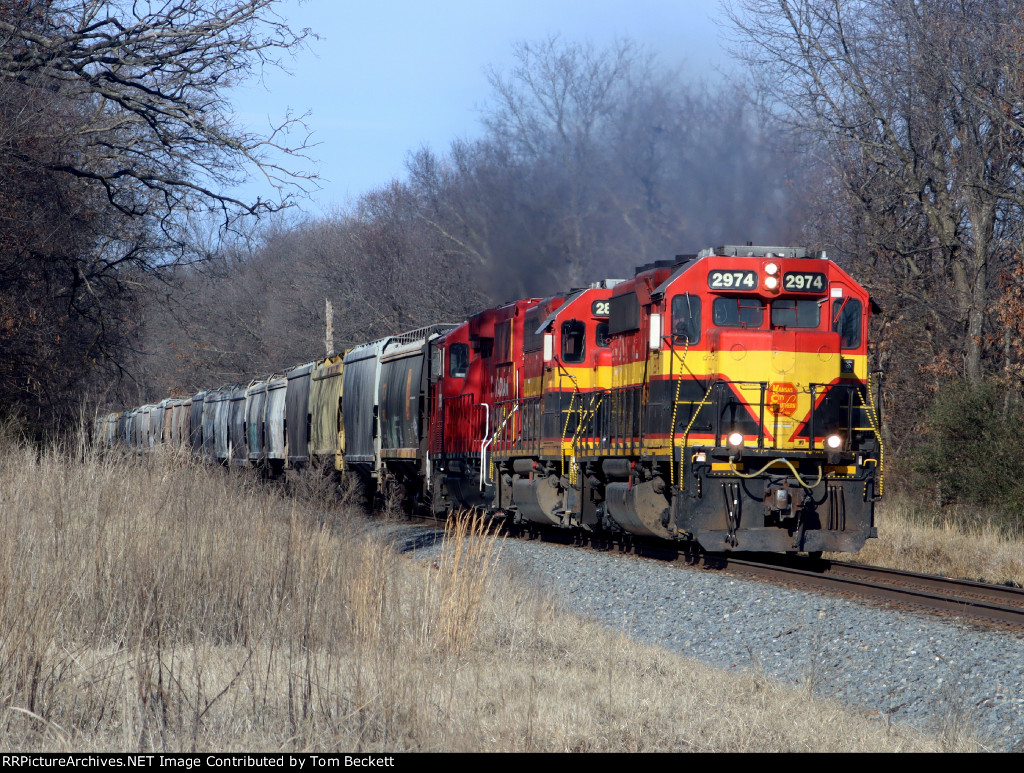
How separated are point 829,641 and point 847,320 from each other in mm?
4960

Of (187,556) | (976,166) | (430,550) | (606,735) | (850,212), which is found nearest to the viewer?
(606,735)

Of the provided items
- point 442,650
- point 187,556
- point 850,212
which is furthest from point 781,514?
point 850,212

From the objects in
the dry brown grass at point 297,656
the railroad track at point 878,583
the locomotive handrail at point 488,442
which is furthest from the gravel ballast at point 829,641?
the locomotive handrail at point 488,442

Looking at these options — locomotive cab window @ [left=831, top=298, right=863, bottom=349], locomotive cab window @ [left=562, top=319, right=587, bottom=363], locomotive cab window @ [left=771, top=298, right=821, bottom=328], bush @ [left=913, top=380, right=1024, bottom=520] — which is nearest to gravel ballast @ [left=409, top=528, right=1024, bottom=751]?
locomotive cab window @ [left=771, top=298, right=821, bottom=328]

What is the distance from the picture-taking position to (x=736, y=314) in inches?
480

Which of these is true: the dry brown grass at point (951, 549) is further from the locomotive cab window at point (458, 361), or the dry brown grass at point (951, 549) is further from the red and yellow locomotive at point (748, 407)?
the locomotive cab window at point (458, 361)

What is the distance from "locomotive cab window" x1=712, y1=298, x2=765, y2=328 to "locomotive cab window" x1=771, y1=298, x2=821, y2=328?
0.17m

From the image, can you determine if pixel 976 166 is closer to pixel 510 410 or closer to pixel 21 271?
pixel 510 410

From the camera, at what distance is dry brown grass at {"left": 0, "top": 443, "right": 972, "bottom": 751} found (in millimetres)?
5074

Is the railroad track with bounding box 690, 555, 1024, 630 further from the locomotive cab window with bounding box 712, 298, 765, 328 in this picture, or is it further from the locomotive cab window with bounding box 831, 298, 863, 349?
the locomotive cab window with bounding box 712, 298, 765, 328

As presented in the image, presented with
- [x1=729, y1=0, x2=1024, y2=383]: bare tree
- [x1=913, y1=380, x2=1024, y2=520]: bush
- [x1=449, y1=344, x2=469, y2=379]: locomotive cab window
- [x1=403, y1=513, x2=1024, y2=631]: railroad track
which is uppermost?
[x1=729, y1=0, x2=1024, y2=383]: bare tree

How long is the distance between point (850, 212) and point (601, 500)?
14474mm

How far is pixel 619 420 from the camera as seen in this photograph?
13.8 m

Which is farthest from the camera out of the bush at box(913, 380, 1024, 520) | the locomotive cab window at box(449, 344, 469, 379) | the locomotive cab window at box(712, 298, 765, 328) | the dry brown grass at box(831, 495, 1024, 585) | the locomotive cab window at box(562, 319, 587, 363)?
the locomotive cab window at box(449, 344, 469, 379)
